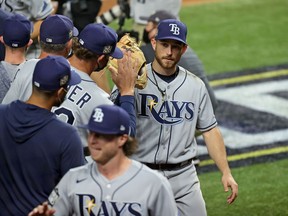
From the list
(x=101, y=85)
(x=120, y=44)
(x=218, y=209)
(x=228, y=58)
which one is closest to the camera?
(x=120, y=44)

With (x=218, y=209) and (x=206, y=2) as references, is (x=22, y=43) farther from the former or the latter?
(x=206, y=2)

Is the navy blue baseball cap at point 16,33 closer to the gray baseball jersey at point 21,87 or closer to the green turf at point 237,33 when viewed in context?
the gray baseball jersey at point 21,87

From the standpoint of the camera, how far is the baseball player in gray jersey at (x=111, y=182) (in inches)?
199

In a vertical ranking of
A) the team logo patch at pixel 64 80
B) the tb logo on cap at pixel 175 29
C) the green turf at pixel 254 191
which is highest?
the team logo patch at pixel 64 80

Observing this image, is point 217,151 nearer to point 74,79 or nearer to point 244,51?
point 74,79

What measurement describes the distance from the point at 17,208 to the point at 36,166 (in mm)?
251

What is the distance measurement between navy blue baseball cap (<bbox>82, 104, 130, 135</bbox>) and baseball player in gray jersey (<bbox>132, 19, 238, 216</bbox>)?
1540 millimetres

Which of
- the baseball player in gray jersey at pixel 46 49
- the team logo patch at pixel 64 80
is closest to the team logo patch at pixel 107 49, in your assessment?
the baseball player in gray jersey at pixel 46 49

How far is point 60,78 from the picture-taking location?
5.45m

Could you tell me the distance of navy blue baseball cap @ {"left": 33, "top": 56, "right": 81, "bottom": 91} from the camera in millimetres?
5393

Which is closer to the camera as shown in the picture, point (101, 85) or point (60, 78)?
point (60, 78)

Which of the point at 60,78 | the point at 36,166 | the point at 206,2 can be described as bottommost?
the point at 206,2

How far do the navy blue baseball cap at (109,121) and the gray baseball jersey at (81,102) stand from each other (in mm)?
911

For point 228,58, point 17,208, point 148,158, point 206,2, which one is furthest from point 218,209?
point 206,2
